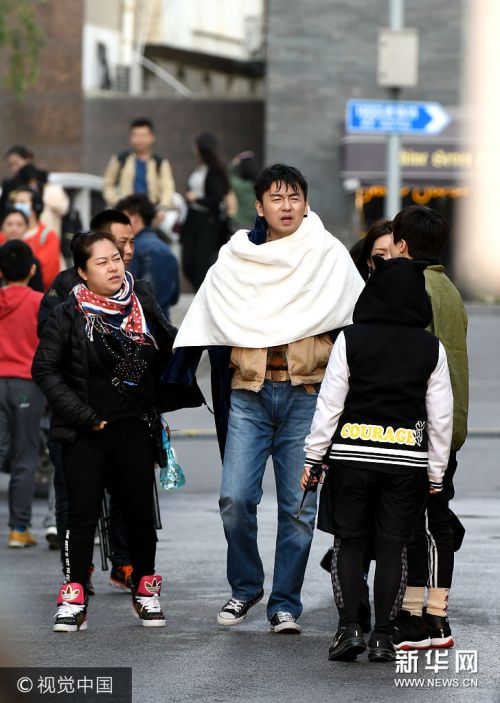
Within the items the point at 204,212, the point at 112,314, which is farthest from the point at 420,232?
the point at 204,212

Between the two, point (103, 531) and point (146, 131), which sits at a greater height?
point (146, 131)

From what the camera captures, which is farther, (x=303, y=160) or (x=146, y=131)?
(x=303, y=160)

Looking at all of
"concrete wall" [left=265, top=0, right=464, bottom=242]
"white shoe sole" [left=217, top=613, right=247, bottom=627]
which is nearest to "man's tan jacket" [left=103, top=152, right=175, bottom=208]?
"white shoe sole" [left=217, top=613, right=247, bottom=627]

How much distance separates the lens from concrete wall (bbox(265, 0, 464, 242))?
1201 inches

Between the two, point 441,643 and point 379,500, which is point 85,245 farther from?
point 441,643

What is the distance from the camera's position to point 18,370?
987 cm

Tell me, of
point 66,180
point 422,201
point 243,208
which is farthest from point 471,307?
point 243,208

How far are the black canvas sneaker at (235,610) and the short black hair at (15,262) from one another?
3.15 m

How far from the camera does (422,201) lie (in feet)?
99.3

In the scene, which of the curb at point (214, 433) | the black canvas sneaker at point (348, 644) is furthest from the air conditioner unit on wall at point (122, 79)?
the black canvas sneaker at point (348, 644)

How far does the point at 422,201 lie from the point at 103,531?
75.3ft

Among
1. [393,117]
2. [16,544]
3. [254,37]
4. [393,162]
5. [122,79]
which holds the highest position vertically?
[254,37]

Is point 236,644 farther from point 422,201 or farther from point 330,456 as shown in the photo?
point 422,201

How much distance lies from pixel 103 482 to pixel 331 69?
78.5ft
